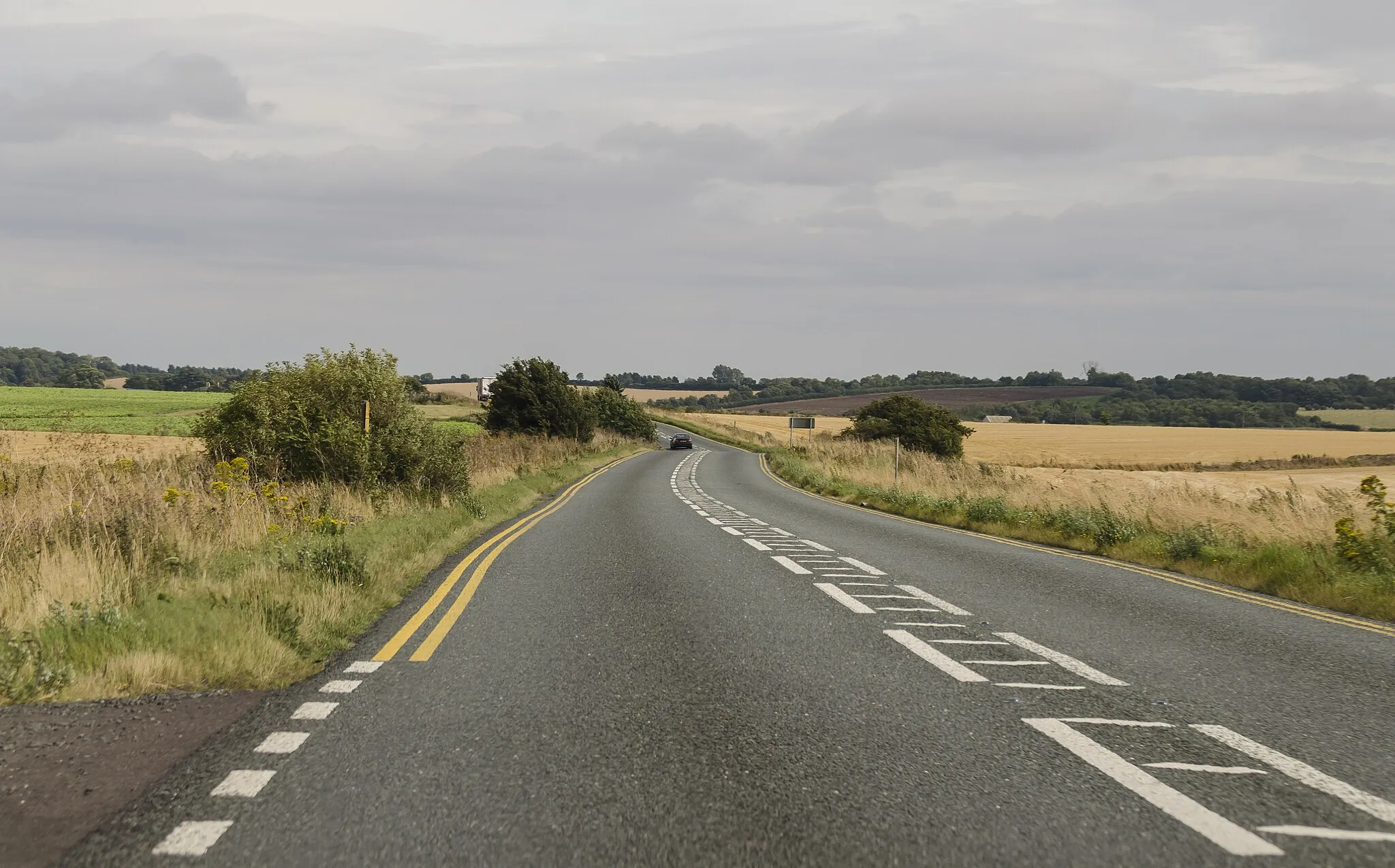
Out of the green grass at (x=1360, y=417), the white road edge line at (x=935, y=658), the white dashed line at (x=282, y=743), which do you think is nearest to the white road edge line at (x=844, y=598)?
the white road edge line at (x=935, y=658)

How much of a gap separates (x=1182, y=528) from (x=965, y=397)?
136321mm

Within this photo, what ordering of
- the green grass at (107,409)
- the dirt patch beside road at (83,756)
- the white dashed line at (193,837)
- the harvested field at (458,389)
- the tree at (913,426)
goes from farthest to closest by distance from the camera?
the harvested field at (458,389) < the tree at (913,426) < the green grass at (107,409) < the dirt patch beside road at (83,756) < the white dashed line at (193,837)

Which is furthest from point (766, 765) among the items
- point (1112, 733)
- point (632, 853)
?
point (1112, 733)

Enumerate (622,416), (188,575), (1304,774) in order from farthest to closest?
(622,416) → (188,575) → (1304,774)

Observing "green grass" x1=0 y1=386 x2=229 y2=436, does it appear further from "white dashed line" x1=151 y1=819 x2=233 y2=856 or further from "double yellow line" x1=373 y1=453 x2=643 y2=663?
"white dashed line" x1=151 y1=819 x2=233 y2=856

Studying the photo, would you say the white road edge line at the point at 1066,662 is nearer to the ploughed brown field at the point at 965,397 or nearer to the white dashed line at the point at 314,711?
the white dashed line at the point at 314,711

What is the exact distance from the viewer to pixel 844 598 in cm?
958

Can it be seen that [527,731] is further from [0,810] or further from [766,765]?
[0,810]

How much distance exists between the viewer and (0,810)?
3.90m

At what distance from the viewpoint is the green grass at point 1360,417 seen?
114m

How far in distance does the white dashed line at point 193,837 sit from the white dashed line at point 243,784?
11.4 inches

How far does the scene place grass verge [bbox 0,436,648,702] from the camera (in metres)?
6.06

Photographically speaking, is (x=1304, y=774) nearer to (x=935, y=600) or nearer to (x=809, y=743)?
(x=809, y=743)

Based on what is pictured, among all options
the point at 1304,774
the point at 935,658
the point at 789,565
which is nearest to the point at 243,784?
the point at 935,658
